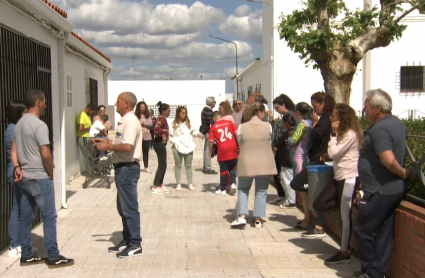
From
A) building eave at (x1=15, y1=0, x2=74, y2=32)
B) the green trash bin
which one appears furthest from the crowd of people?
building eave at (x1=15, y1=0, x2=74, y2=32)

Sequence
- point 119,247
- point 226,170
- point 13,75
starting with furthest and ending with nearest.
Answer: point 226,170, point 13,75, point 119,247

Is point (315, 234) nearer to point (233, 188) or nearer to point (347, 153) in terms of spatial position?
point (347, 153)

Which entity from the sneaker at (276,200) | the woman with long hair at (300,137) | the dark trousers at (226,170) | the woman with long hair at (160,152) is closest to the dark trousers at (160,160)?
the woman with long hair at (160,152)

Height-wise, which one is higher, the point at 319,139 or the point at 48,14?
the point at 48,14

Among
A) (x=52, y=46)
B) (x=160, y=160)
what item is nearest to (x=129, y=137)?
(x=52, y=46)

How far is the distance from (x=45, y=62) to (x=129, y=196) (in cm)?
315

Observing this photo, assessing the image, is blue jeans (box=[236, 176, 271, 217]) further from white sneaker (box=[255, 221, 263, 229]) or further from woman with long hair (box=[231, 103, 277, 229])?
white sneaker (box=[255, 221, 263, 229])

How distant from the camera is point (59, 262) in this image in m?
5.91

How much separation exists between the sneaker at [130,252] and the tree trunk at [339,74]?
8.38 meters

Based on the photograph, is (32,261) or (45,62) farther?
(45,62)

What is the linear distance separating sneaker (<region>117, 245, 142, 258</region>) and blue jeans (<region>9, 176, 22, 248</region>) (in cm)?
118

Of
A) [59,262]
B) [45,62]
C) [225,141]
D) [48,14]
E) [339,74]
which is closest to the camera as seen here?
[59,262]

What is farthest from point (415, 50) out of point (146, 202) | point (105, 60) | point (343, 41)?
point (146, 202)

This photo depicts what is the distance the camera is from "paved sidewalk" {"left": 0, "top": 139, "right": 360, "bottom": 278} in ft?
19.1
